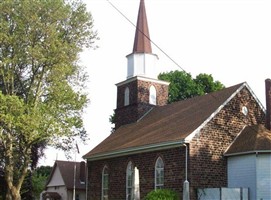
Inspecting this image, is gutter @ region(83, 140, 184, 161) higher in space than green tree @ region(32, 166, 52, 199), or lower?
higher

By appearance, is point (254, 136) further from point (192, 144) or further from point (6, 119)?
point (6, 119)

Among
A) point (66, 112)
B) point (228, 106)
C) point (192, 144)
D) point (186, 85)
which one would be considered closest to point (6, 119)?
point (66, 112)

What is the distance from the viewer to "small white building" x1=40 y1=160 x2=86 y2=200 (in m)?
50.1

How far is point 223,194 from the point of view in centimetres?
2388

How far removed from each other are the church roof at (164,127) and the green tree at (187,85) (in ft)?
46.3

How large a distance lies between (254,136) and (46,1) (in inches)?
522

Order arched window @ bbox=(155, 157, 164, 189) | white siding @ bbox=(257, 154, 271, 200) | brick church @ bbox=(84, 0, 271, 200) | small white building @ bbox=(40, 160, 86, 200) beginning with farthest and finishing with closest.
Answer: small white building @ bbox=(40, 160, 86, 200) < arched window @ bbox=(155, 157, 164, 189) < brick church @ bbox=(84, 0, 271, 200) < white siding @ bbox=(257, 154, 271, 200)

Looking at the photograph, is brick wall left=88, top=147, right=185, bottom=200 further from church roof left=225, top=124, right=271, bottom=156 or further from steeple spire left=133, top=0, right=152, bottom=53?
steeple spire left=133, top=0, right=152, bottom=53

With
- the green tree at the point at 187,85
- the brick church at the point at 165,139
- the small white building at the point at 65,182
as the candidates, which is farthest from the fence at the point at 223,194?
the small white building at the point at 65,182

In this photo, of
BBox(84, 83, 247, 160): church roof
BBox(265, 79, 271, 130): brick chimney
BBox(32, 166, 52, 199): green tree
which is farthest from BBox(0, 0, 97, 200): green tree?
BBox(32, 166, 52, 199): green tree

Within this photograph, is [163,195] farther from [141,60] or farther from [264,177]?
[141,60]

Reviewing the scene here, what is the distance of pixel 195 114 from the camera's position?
28219 millimetres

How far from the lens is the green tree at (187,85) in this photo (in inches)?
1935

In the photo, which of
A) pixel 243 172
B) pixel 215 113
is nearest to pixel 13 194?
pixel 215 113
